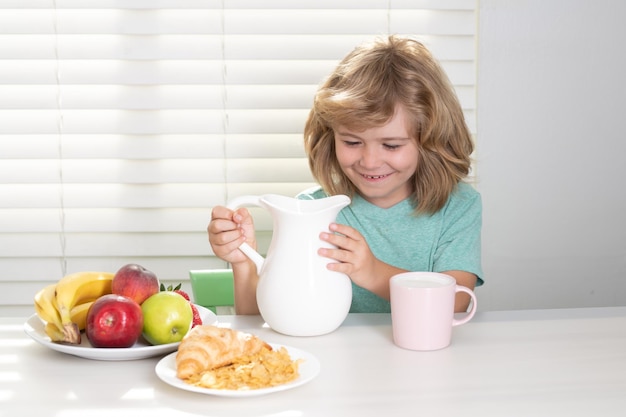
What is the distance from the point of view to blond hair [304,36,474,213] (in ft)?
4.35

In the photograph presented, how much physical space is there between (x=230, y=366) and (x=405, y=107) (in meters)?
0.65

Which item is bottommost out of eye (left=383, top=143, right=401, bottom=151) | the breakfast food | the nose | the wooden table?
the wooden table

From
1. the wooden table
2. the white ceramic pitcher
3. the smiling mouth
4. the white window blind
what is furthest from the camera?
the white window blind

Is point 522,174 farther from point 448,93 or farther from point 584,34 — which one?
point 448,93

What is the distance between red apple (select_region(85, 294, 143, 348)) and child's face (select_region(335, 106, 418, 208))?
1.78 feet

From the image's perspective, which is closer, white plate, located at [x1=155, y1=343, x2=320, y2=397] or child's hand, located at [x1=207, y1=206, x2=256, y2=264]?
white plate, located at [x1=155, y1=343, x2=320, y2=397]

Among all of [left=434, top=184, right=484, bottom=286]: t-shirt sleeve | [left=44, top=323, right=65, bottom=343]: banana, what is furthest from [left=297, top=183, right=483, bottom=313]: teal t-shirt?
[left=44, top=323, right=65, bottom=343]: banana

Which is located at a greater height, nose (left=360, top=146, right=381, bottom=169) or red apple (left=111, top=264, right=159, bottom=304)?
nose (left=360, top=146, right=381, bottom=169)

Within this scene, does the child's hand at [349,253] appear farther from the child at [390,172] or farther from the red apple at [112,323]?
the red apple at [112,323]

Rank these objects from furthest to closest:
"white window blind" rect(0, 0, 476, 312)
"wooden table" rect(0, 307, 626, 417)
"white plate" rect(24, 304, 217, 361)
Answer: "white window blind" rect(0, 0, 476, 312) < "white plate" rect(24, 304, 217, 361) < "wooden table" rect(0, 307, 626, 417)

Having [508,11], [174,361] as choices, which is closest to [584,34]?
[508,11]

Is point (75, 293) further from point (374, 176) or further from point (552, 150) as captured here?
point (552, 150)

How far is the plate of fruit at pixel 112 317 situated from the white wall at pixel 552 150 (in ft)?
3.53

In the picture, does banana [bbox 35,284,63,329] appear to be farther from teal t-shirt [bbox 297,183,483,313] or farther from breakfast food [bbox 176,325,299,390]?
teal t-shirt [bbox 297,183,483,313]
